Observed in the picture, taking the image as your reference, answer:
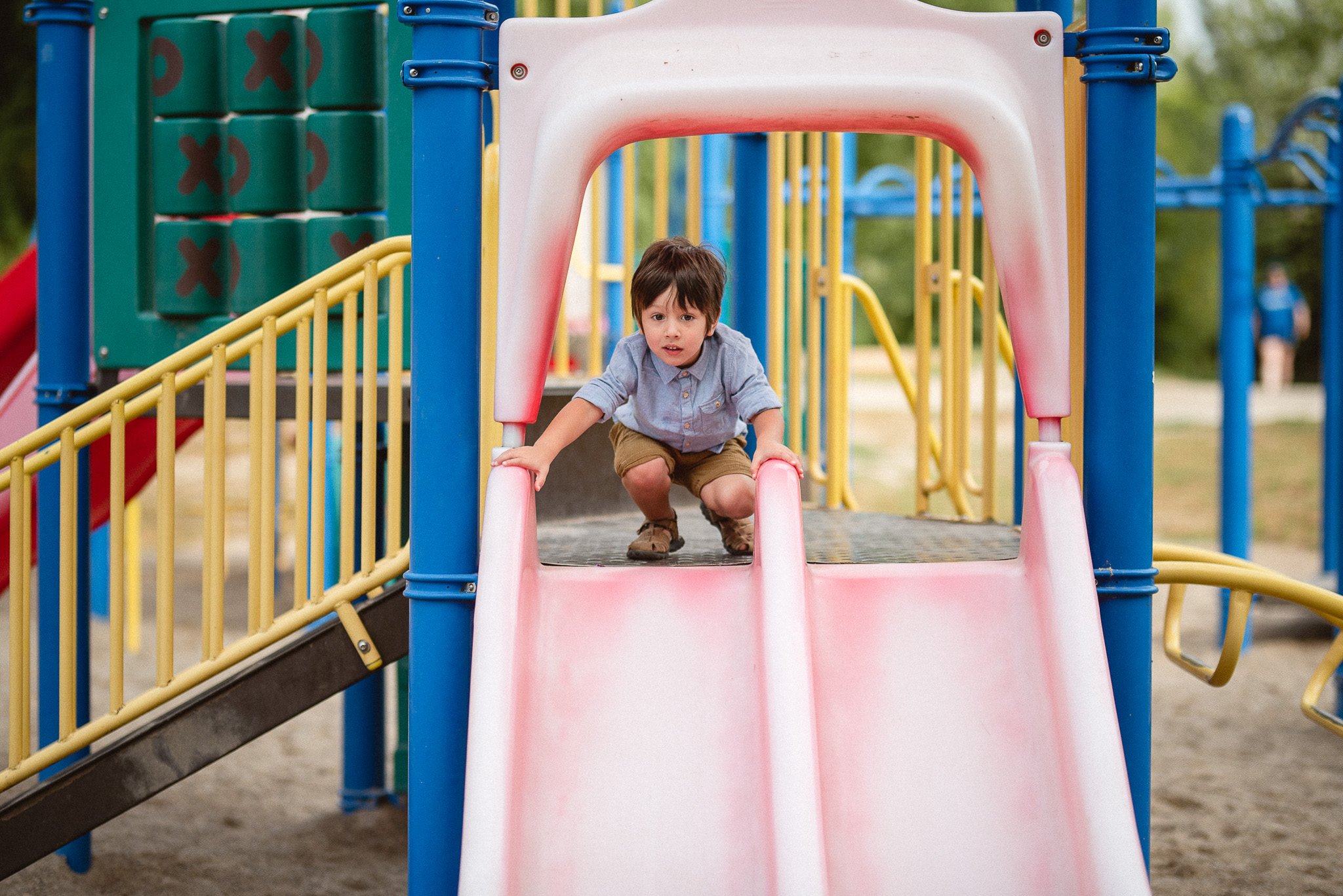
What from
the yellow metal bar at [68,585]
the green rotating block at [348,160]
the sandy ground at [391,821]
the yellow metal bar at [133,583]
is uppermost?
the green rotating block at [348,160]

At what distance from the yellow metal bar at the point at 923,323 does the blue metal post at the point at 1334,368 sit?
2969 mm

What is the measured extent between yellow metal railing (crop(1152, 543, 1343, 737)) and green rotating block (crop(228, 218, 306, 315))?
262 centimetres

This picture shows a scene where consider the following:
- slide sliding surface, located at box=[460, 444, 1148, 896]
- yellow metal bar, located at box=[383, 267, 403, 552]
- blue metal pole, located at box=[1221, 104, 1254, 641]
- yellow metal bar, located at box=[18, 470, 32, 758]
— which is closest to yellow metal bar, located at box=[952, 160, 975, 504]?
slide sliding surface, located at box=[460, 444, 1148, 896]

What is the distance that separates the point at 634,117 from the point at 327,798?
3.40m

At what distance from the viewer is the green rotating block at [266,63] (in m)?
3.86

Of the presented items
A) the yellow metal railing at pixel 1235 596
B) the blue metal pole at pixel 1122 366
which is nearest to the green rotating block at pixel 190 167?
the blue metal pole at pixel 1122 366

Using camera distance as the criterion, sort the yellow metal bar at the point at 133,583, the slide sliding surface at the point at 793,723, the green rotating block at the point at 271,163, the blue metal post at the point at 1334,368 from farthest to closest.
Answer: the yellow metal bar at the point at 133,583 → the blue metal post at the point at 1334,368 → the green rotating block at the point at 271,163 → the slide sliding surface at the point at 793,723

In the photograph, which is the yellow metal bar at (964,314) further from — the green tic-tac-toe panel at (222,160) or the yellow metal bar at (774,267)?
the green tic-tac-toe panel at (222,160)

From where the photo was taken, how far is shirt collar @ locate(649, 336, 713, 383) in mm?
2820

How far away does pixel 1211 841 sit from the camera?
167 inches

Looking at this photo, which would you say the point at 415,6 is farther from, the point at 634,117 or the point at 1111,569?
the point at 1111,569

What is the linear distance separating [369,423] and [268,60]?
1418 millimetres

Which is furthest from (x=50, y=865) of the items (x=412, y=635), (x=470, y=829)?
(x=470, y=829)

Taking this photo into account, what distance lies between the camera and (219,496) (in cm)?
308
